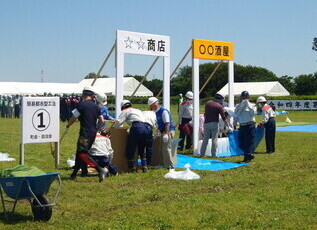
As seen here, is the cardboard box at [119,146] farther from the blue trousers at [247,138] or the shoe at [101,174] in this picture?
the blue trousers at [247,138]

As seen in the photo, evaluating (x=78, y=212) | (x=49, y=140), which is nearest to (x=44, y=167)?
(x=49, y=140)

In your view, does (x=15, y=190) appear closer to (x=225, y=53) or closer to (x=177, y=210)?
(x=177, y=210)

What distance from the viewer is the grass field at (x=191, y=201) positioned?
21.2 ft

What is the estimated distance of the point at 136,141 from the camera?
1091 centimetres

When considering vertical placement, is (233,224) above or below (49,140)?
below

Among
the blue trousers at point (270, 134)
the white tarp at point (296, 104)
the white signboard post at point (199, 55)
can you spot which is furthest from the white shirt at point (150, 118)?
the white tarp at point (296, 104)

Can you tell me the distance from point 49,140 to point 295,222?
577 cm

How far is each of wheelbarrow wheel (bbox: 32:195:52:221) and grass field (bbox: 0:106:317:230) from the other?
0.11 metres

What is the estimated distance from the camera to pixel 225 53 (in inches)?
620

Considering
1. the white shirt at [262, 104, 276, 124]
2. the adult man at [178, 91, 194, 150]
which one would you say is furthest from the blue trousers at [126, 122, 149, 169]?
the white shirt at [262, 104, 276, 124]

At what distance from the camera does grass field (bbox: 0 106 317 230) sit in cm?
646

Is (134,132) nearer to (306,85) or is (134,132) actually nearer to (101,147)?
(101,147)

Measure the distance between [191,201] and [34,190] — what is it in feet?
8.15

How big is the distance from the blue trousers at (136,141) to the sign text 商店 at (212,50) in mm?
4497
